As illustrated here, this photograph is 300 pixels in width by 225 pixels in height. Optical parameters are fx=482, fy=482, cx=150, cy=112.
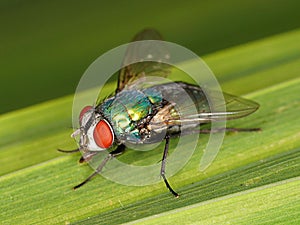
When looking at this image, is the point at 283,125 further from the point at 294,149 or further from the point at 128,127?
the point at 128,127

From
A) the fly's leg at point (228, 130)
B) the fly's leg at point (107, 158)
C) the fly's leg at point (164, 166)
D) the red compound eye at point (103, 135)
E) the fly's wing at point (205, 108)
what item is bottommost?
the fly's leg at point (107, 158)

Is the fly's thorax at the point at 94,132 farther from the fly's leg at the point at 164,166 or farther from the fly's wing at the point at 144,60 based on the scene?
the fly's wing at the point at 144,60

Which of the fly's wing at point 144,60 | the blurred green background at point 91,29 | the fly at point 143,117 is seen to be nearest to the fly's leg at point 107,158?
the fly at point 143,117

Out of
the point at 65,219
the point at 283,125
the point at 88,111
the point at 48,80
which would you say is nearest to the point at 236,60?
the point at 283,125

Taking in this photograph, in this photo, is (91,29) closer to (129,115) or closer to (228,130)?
(129,115)

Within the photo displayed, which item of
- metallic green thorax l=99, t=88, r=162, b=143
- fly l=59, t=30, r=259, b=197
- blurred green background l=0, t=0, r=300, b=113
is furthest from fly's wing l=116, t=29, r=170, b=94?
blurred green background l=0, t=0, r=300, b=113

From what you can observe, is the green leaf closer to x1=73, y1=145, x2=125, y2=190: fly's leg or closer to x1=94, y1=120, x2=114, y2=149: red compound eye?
x1=73, y1=145, x2=125, y2=190: fly's leg
